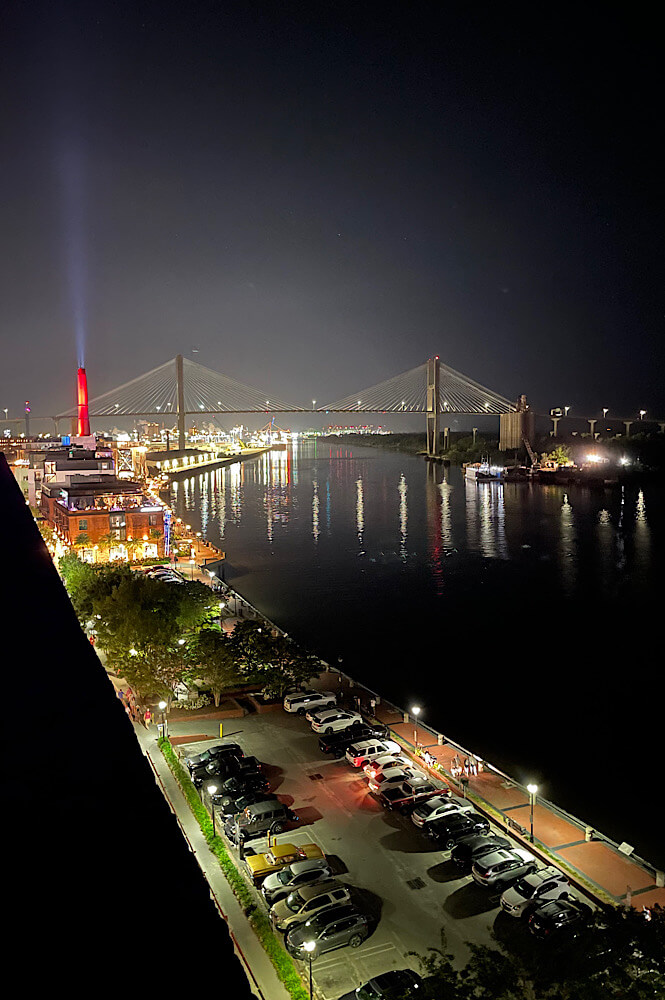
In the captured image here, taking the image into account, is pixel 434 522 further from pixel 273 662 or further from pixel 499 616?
pixel 273 662

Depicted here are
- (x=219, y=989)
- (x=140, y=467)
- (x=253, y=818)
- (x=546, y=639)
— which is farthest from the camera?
(x=140, y=467)

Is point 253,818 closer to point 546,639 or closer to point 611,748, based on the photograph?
point 611,748

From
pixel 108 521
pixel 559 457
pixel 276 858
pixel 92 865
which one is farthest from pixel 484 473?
pixel 92 865

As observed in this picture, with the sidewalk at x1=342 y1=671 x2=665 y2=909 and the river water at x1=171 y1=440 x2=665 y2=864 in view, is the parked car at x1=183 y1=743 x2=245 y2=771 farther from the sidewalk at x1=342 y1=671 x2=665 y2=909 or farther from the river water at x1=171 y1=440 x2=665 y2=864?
the river water at x1=171 y1=440 x2=665 y2=864

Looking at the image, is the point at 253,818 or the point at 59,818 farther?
the point at 253,818

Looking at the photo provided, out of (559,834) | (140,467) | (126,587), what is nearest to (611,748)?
(559,834)

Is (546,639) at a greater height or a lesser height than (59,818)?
lesser
